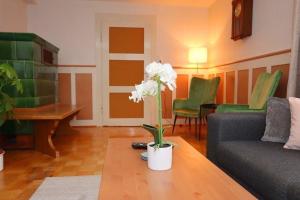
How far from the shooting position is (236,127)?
5.90ft

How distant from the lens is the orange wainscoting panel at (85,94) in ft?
14.1

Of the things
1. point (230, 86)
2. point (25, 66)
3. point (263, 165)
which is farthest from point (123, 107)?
point (263, 165)

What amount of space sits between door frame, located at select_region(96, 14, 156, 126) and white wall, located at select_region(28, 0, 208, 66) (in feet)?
0.28

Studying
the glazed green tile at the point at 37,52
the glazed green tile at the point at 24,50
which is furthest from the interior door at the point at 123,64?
the glazed green tile at the point at 24,50

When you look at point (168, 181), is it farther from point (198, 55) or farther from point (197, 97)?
point (198, 55)

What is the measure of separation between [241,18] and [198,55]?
123 cm

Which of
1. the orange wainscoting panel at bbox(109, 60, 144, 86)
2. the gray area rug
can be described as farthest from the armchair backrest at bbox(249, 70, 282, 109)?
the orange wainscoting panel at bbox(109, 60, 144, 86)

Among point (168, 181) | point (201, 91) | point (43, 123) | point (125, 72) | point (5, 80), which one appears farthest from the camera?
point (125, 72)

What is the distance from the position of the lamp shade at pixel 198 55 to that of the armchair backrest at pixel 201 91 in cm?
47

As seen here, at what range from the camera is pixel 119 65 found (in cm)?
441

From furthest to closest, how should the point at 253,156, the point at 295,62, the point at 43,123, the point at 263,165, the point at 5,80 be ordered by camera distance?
the point at 43,123 < the point at 5,80 < the point at 295,62 < the point at 253,156 < the point at 263,165

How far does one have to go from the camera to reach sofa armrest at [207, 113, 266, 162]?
5.88 feet

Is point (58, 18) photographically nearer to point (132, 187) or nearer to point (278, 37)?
point (278, 37)

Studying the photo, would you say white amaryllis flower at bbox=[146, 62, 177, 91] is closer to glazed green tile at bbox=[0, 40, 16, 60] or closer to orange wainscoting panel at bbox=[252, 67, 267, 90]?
orange wainscoting panel at bbox=[252, 67, 267, 90]
